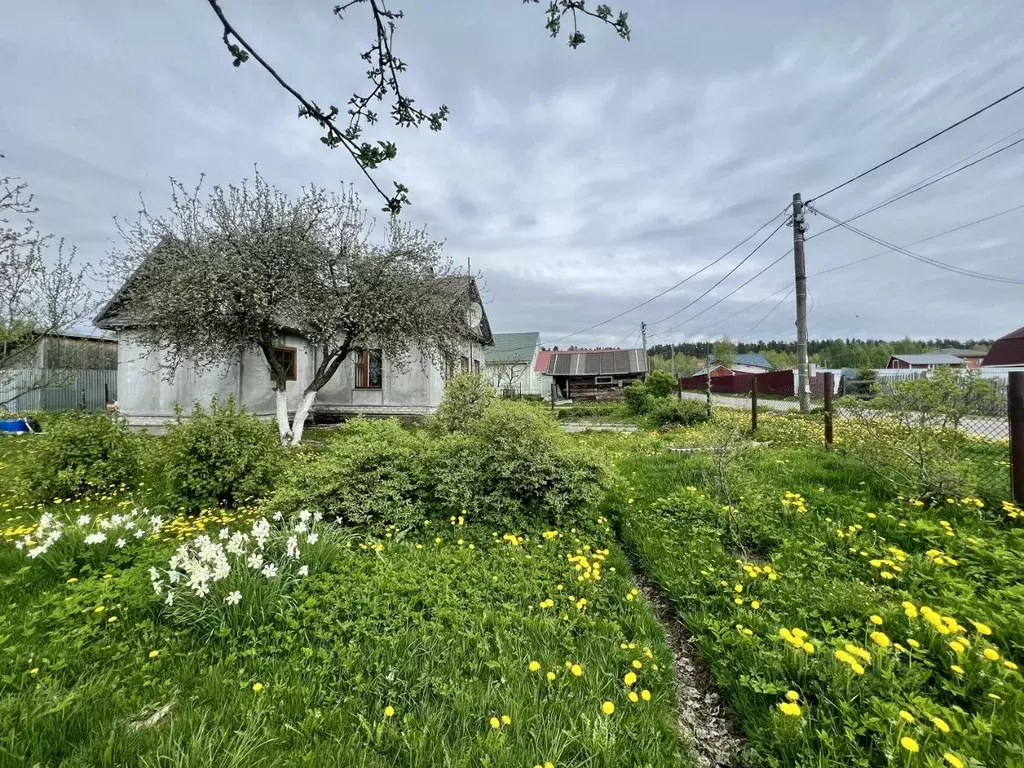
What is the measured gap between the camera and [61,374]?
6.95 m

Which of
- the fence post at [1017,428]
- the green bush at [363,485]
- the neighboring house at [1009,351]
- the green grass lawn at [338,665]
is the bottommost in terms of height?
the green grass lawn at [338,665]

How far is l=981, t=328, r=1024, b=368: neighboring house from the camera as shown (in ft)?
58.5

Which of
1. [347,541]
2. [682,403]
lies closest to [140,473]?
[347,541]

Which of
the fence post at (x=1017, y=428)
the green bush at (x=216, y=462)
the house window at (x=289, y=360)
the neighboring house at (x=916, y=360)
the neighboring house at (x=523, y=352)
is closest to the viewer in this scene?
the fence post at (x=1017, y=428)

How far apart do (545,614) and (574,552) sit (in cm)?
94

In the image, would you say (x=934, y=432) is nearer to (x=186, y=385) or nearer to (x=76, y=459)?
(x=76, y=459)

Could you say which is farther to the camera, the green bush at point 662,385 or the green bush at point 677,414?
the green bush at point 662,385

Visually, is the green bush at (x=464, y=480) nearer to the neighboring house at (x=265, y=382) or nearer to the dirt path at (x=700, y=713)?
the dirt path at (x=700, y=713)

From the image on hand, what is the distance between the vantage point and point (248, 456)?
4945mm

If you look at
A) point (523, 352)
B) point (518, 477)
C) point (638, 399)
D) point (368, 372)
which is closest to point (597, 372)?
point (523, 352)

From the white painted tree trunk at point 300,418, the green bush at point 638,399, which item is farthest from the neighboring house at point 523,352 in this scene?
the white painted tree trunk at point 300,418

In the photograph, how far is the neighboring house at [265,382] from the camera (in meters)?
11.6

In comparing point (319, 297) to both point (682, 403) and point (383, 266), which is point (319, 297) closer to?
point (383, 266)

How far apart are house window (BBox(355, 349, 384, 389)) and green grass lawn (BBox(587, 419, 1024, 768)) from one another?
1104cm
